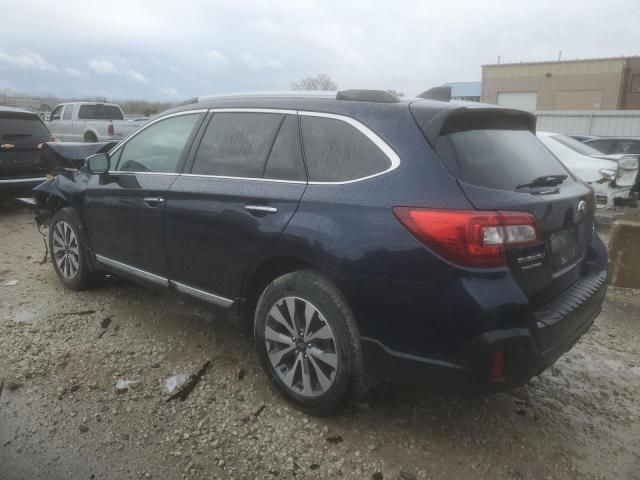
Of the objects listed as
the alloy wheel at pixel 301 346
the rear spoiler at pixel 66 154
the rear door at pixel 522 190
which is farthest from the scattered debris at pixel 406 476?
the rear spoiler at pixel 66 154

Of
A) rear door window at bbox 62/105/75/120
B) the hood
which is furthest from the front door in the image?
rear door window at bbox 62/105/75/120

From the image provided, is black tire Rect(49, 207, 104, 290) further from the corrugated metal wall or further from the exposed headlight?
the corrugated metal wall

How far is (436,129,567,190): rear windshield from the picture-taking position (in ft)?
8.10

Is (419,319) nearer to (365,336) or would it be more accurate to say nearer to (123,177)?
(365,336)

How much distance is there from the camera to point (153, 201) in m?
3.68

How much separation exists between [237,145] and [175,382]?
1536 mm

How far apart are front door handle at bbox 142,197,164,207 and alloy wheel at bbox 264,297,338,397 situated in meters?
1.24

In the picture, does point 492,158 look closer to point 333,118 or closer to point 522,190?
point 522,190

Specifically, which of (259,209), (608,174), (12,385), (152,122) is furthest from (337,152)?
(608,174)

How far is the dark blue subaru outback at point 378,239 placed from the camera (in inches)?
91.4

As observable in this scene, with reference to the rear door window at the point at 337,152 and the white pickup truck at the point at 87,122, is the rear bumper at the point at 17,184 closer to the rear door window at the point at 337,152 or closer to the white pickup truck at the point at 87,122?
the rear door window at the point at 337,152

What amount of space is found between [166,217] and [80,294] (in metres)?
1.78

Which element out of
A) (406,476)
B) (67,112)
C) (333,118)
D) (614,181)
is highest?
(333,118)

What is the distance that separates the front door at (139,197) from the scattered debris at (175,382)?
73 centimetres
